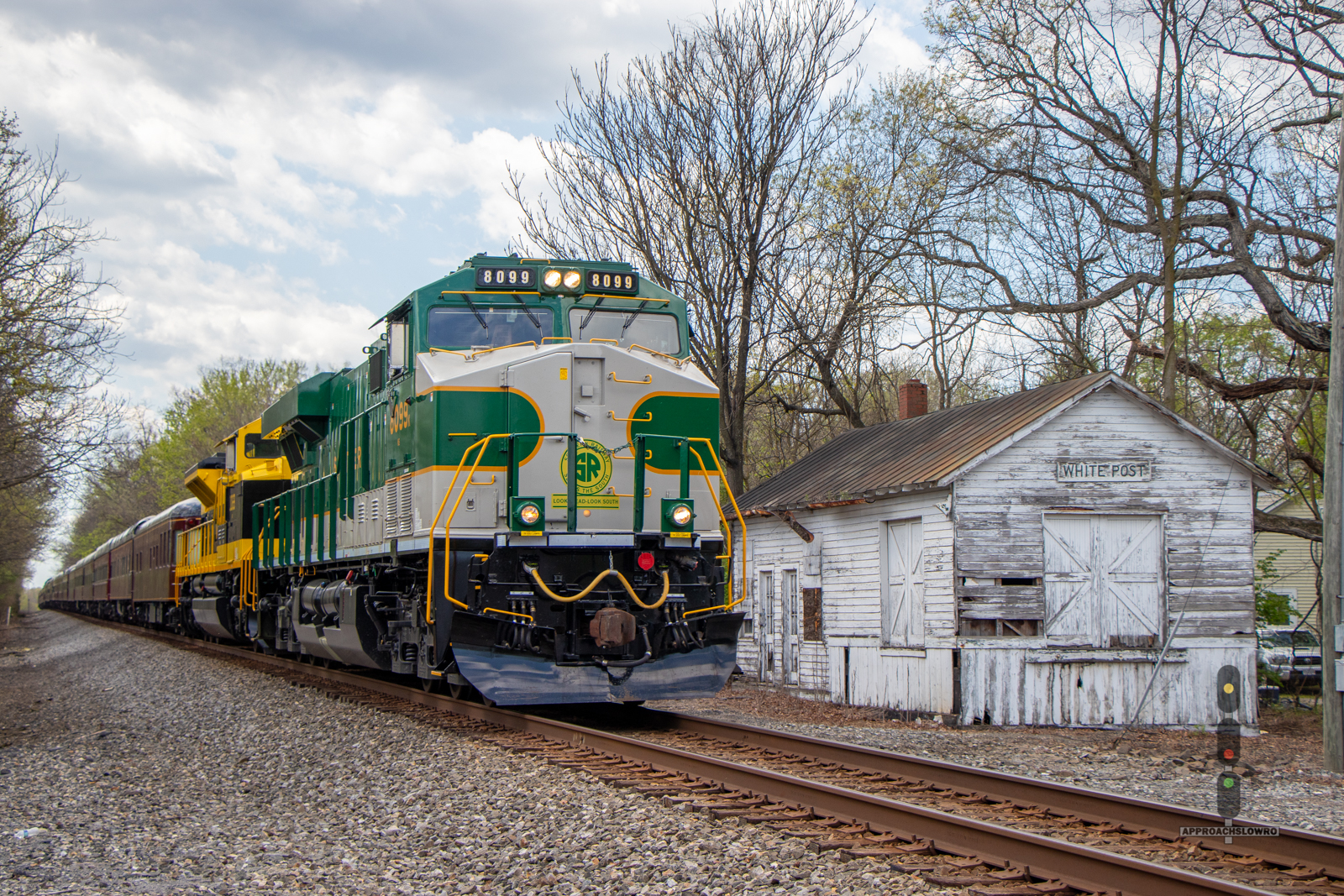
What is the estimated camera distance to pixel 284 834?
252 inches

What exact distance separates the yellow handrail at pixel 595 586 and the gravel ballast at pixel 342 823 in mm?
1332

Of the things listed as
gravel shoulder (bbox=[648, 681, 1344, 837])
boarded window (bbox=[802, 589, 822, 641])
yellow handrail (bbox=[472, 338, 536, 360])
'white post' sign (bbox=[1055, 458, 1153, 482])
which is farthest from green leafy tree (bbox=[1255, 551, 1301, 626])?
yellow handrail (bbox=[472, 338, 536, 360])

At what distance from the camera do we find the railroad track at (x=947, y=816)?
198 inches

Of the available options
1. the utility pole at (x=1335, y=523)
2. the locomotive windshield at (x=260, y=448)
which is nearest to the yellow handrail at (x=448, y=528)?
the utility pole at (x=1335, y=523)

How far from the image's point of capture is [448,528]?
9.12 metres

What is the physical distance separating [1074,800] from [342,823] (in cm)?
432

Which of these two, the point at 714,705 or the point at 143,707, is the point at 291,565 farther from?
the point at 714,705

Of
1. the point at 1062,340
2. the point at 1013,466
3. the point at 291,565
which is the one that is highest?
the point at 1062,340

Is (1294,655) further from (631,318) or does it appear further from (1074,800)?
(1074,800)

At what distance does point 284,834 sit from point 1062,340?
19.7 m

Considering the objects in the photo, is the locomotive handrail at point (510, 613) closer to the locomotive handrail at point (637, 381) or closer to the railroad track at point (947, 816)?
the railroad track at point (947, 816)

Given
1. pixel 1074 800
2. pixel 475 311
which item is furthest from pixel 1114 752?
pixel 475 311

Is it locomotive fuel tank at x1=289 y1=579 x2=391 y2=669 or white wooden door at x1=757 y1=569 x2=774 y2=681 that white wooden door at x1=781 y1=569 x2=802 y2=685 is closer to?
white wooden door at x1=757 y1=569 x2=774 y2=681

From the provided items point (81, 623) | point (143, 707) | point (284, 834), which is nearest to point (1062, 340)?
point (143, 707)
